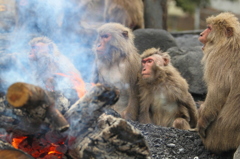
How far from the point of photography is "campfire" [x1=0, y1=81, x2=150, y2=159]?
9.21 feet

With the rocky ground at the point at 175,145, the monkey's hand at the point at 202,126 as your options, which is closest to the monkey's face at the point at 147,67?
the rocky ground at the point at 175,145

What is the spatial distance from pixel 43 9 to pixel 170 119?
7.91 feet

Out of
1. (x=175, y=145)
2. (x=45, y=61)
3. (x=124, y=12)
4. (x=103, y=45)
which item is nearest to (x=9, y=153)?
(x=45, y=61)

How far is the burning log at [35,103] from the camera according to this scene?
2547 mm

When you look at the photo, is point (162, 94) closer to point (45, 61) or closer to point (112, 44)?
point (112, 44)

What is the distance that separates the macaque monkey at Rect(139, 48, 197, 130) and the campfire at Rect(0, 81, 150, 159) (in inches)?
104

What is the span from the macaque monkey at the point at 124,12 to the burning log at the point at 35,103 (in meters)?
7.86

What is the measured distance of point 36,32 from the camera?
6676 mm

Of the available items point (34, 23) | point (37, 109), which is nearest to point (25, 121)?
point (37, 109)

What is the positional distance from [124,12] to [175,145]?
6624 millimetres

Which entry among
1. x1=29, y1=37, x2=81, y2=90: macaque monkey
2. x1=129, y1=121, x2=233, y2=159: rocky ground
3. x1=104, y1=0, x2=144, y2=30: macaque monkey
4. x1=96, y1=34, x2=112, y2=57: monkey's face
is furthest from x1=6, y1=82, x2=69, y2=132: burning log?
x1=104, y1=0, x2=144, y2=30: macaque monkey

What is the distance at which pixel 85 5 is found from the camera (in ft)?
31.5

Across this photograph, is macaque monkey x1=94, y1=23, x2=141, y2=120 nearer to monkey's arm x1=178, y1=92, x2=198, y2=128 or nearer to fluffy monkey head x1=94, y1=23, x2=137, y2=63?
fluffy monkey head x1=94, y1=23, x2=137, y2=63

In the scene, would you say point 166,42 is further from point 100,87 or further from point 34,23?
point 100,87
